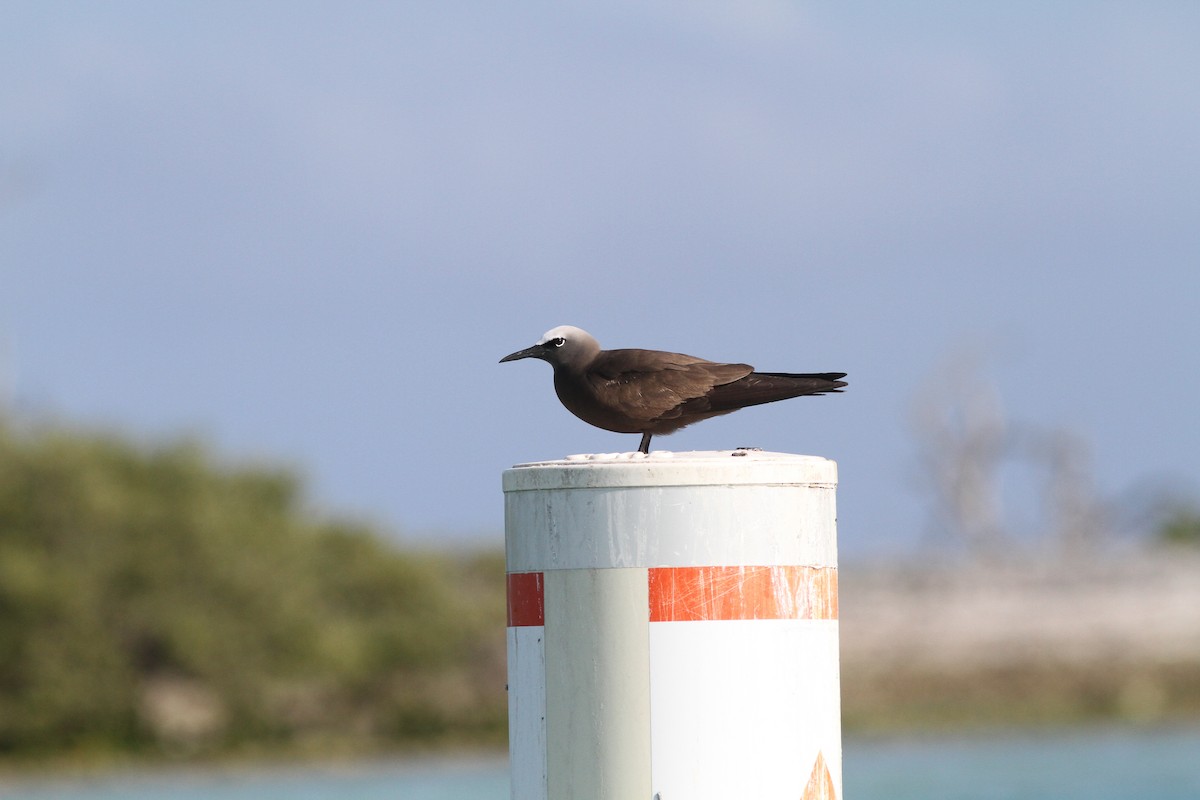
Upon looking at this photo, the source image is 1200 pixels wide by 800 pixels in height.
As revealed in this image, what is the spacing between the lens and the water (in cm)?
2781

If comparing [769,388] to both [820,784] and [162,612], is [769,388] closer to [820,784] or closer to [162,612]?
[820,784]

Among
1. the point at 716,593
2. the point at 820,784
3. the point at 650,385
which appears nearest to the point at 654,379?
the point at 650,385

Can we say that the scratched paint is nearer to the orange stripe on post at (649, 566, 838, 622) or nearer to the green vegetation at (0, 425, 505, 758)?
the orange stripe on post at (649, 566, 838, 622)

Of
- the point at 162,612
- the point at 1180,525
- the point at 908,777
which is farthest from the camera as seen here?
the point at 1180,525

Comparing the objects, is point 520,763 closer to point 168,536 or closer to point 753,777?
point 753,777

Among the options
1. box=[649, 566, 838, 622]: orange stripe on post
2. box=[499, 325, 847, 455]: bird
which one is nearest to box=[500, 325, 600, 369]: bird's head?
box=[499, 325, 847, 455]: bird

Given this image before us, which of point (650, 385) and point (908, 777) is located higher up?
point (650, 385)

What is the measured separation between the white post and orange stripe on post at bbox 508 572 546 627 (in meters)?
0.03

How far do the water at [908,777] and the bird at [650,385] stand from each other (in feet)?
71.0

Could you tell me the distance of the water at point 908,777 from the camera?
27812 mm

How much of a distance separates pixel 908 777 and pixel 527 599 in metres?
25.1

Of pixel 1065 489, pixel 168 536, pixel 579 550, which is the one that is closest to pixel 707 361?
pixel 579 550

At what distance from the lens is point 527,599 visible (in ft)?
17.2

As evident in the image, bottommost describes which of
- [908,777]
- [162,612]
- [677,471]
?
[908,777]
